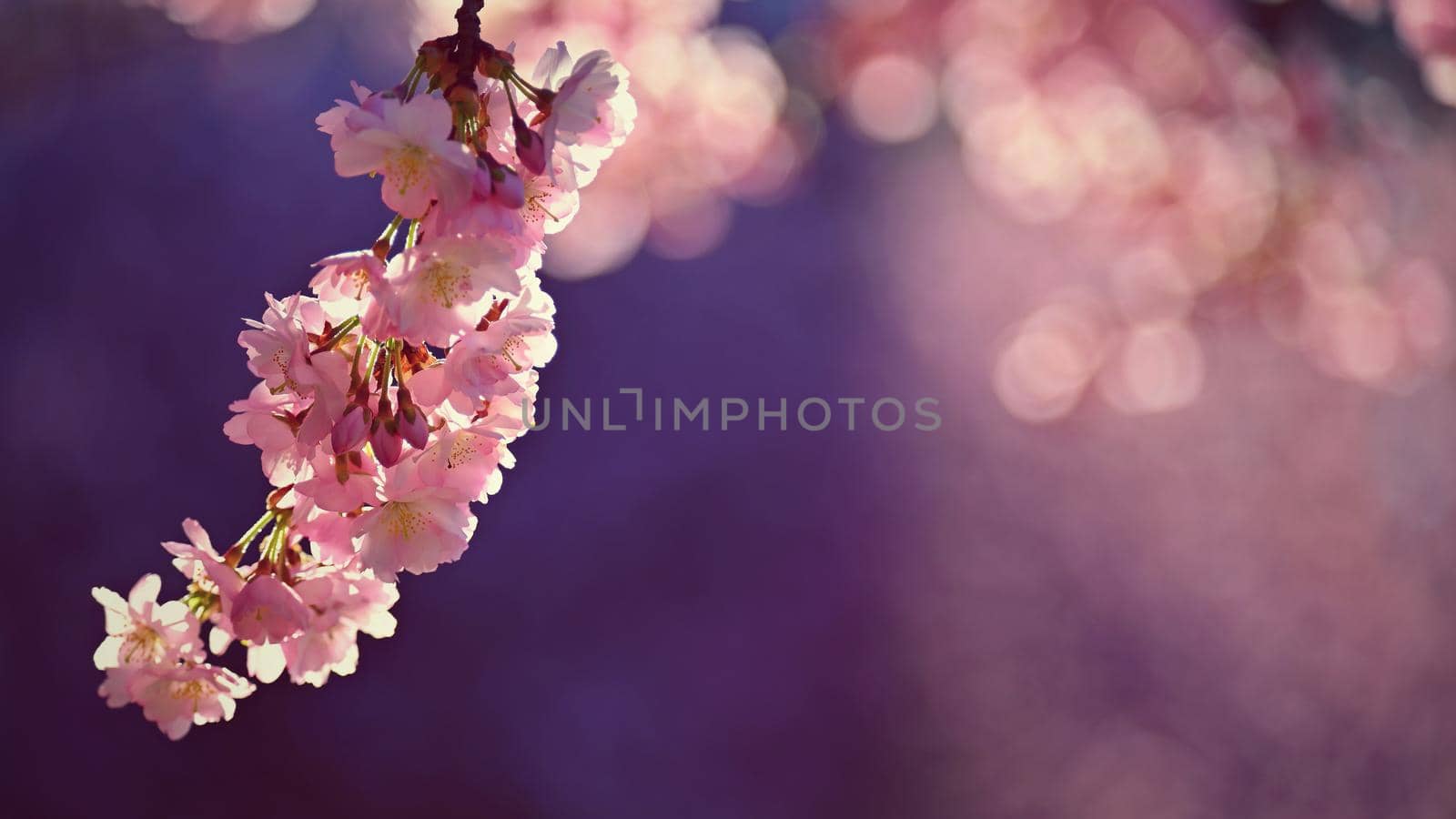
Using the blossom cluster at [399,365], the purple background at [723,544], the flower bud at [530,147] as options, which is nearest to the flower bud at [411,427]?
the blossom cluster at [399,365]

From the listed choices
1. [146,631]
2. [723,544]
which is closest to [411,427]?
[146,631]

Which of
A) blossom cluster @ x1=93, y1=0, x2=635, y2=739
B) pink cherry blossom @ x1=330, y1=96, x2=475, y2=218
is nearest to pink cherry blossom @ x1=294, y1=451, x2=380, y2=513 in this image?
blossom cluster @ x1=93, y1=0, x2=635, y2=739

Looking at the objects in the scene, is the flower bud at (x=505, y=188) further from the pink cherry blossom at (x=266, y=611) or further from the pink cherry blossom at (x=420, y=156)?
the pink cherry blossom at (x=266, y=611)

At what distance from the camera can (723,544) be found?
179 centimetres

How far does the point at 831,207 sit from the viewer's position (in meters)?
1.81

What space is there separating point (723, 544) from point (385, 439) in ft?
4.68

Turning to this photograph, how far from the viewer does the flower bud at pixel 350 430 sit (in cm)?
38

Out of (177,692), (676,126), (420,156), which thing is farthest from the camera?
(676,126)

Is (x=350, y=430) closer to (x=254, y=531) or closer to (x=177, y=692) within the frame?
(x=254, y=531)

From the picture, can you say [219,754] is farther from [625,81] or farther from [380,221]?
[625,81]

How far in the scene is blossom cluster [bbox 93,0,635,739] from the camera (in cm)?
38

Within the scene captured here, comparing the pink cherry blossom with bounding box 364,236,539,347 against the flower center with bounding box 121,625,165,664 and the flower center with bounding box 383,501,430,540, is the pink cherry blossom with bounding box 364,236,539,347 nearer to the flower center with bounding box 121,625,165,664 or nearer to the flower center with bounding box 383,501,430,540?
the flower center with bounding box 383,501,430,540

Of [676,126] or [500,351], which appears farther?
[676,126]

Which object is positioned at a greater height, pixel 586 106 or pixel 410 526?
pixel 586 106
